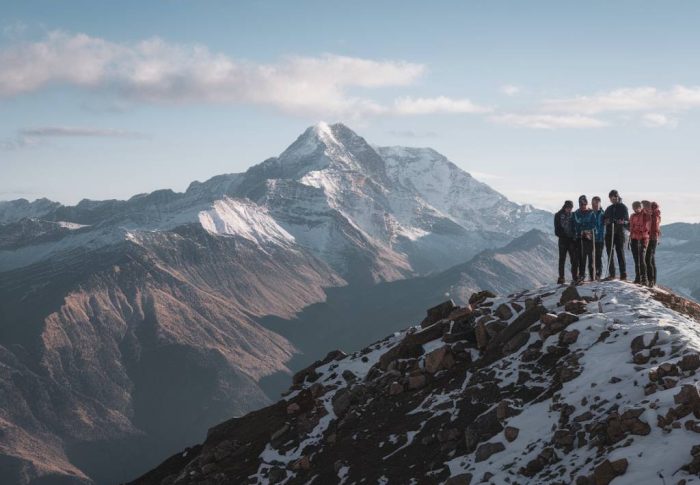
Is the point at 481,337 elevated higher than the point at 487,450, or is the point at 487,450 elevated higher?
the point at 481,337

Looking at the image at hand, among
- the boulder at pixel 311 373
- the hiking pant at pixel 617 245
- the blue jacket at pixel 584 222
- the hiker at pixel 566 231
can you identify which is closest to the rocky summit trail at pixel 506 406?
the boulder at pixel 311 373

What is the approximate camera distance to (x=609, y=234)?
4284 cm

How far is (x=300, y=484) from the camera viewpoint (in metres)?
35.0

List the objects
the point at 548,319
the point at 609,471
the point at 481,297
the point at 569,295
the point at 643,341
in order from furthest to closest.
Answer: the point at 481,297 < the point at 569,295 < the point at 548,319 < the point at 643,341 < the point at 609,471

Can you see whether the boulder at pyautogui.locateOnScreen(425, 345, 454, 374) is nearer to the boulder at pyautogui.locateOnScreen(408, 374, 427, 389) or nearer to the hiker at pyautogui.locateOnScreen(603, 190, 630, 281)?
the boulder at pyautogui.locateOnScreen(408, 374, 427, 389)

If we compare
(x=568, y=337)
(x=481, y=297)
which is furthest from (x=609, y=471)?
(x=481, y=297)

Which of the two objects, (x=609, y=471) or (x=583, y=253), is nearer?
(x=609, y=471)

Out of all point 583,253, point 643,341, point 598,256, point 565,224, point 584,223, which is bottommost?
point 643,341

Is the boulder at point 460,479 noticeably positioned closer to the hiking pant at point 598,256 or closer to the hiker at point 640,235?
the hiker at point 640,235

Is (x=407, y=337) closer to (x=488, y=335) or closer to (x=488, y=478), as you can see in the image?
(x=488, y=335)

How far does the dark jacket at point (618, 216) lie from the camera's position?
41406 mm

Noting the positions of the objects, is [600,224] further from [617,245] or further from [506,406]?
[506,406]

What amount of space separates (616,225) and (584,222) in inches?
67.9

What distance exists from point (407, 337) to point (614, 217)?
1352cm
